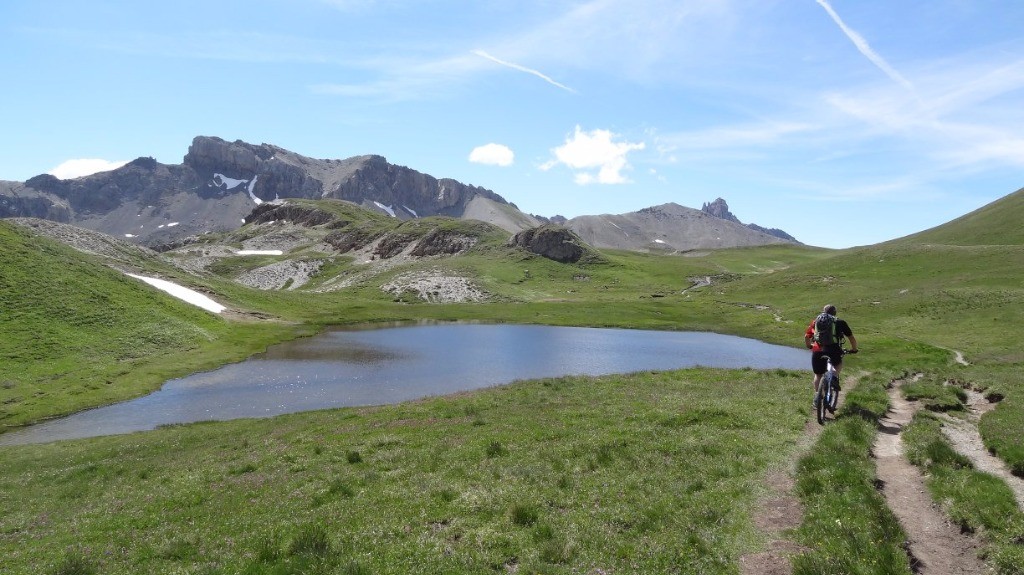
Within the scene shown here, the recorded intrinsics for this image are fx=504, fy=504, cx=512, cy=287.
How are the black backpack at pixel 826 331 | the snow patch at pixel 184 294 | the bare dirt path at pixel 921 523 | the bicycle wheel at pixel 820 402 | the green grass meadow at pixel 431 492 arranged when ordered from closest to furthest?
the bare dirt path at pixel 921 523, the green grass meadow at pixel 431 492, the bicycle wheel at pixel 820 402, the black backpack at pixel 826 331, the snow patch at pixel 184 294

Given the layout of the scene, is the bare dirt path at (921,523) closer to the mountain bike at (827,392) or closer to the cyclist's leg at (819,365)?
the mountain bike at (827,392)

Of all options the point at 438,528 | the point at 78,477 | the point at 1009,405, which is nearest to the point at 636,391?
the point at 1009,405

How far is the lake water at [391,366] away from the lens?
43250mm

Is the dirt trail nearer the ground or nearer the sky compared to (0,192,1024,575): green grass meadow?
nearer the sky

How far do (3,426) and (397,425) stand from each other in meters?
33.8

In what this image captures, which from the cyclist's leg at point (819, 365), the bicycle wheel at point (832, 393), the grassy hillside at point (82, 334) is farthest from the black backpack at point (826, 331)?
the grassy hillside at point (82, 334)

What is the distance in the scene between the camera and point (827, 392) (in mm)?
22750

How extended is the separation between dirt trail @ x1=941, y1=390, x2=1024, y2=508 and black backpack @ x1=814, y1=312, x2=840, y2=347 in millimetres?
5182

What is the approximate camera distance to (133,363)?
193ft

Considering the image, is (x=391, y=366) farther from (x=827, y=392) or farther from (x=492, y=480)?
(x=827, y=392)

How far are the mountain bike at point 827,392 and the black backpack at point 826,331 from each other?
711 mm

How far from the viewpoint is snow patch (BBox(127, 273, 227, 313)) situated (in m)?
95.4

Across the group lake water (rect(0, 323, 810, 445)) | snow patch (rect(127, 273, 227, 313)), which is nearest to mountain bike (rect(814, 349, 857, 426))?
lake water (rect(0, 323, 810, 445))

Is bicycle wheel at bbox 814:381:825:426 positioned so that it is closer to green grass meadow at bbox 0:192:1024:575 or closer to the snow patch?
green grass meadow at bbox 0:192:1024:575
